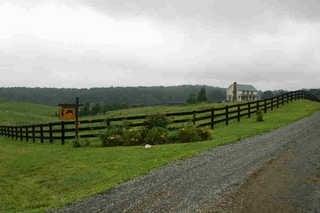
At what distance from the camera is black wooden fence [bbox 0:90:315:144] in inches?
1081

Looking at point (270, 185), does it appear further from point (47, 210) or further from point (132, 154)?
point (132, 154)

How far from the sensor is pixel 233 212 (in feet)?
30.2

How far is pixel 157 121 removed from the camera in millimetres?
26609

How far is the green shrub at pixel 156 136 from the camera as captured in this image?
2392 cm

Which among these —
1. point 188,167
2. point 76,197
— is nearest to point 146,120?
point 188,167

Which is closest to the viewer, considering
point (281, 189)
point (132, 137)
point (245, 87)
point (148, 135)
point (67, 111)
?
point (281, 189)

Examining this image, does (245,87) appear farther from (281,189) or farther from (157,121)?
(281,189)

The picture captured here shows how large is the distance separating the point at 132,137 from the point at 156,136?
1330 mm

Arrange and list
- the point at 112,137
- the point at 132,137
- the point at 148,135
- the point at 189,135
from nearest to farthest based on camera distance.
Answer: the point at 189,135 < the point at 148,135 < the point at 132,137 < the point at 112,137

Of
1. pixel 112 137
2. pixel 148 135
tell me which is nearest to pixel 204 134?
pixel 148 135

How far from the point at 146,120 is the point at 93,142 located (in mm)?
3045

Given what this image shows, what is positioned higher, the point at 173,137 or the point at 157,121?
the point at 157,121

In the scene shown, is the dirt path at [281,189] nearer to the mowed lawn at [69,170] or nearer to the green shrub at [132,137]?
the mowed lawn at [69,170]

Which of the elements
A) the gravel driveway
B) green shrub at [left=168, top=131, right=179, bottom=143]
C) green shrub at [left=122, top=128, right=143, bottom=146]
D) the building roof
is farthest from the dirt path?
the building roof
